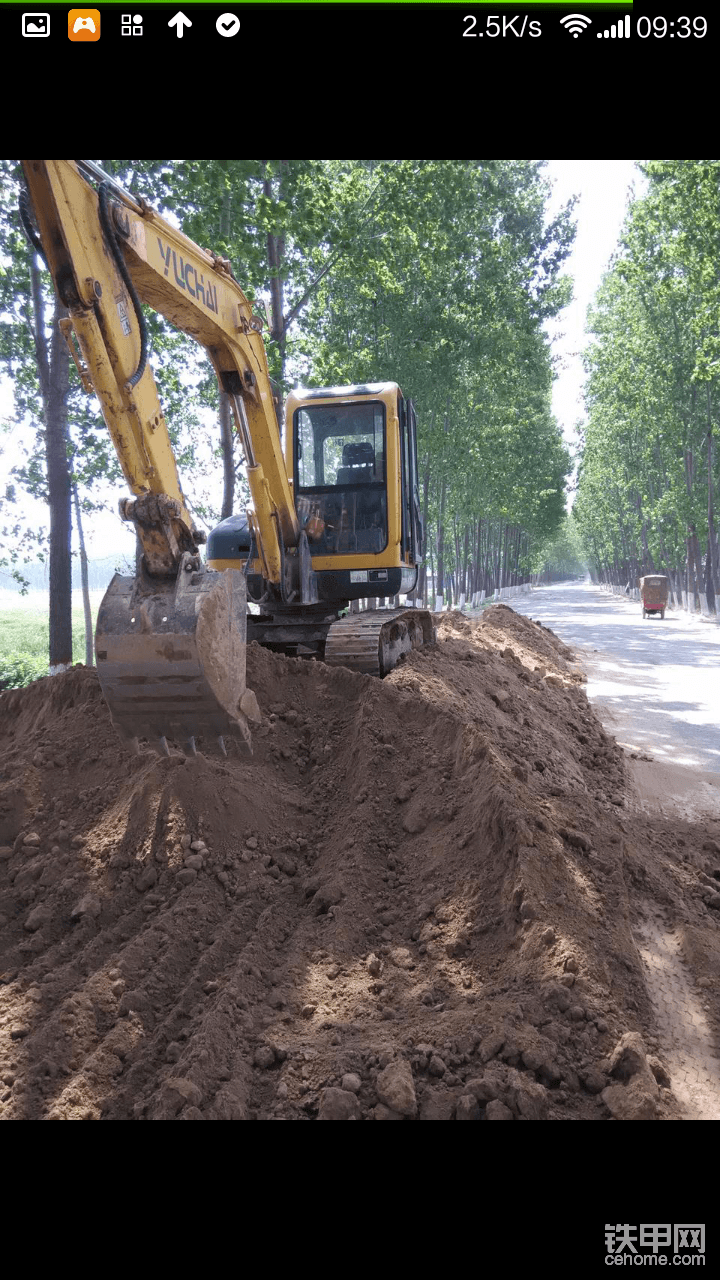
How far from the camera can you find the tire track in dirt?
11.6 feet

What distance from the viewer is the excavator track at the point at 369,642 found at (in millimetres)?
8438

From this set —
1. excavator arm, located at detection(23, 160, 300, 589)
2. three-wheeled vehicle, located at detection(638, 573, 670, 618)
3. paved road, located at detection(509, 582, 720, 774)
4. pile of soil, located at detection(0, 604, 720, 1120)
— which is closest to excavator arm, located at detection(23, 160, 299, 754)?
excavator arm, located at detection(23, 160, 300, 589)

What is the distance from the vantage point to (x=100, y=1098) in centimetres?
341

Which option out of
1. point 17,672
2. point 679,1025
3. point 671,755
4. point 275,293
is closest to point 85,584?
point 17,672

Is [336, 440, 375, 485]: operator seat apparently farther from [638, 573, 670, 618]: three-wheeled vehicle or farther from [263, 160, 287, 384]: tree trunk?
[638, 573, 670, 618]: three-wheeled vehicle

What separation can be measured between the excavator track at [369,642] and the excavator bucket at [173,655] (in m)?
3.13

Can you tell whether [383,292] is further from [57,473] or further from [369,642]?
[369,642]

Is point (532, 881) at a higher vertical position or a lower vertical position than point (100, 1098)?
higher

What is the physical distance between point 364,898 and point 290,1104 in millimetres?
1783

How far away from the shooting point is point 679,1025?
161 inches

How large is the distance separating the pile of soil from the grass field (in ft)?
Result: 11.2

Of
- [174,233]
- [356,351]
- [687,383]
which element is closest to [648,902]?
[174,233]

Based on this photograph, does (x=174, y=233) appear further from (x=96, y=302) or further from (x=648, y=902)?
(x=648, y=902)

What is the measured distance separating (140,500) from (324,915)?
2620 millimetres
